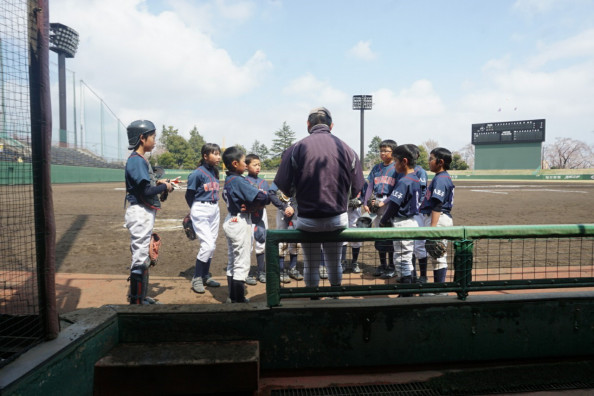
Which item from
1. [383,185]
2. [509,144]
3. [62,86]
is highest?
[62,86]

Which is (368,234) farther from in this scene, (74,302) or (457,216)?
(457,216)

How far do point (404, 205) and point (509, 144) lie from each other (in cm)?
6081

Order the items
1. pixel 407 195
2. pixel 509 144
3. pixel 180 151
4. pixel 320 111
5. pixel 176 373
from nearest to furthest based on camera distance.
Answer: pixel 176 373, pixel 320 111, pixel 407 195, pixel 509 144, pixel 180 151

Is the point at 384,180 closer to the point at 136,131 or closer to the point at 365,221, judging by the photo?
the point at 365,221

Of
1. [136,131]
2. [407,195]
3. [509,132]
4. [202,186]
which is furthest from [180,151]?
[407,195]

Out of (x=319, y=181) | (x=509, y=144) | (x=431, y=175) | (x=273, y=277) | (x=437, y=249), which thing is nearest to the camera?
(x=273, y=277)

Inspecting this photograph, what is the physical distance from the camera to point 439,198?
3.73 meters

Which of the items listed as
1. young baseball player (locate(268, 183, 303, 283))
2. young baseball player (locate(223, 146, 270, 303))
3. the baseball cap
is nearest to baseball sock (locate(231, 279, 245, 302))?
young baseball player (locate(223, 146, 270, 303))

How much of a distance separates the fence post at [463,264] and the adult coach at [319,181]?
2.66ft

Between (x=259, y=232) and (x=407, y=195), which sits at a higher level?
(x=407, y=195)

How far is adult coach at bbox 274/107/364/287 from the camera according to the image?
2.57 m

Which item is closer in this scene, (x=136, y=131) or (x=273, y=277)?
(x=273, y=277)

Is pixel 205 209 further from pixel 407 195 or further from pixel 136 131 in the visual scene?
pixel 407 195

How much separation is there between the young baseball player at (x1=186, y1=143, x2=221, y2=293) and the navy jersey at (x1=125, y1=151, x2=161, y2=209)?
2.92 ft
